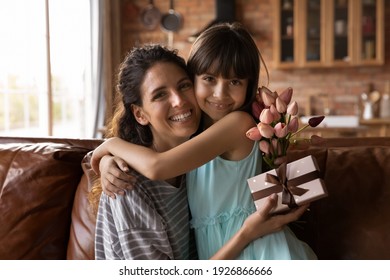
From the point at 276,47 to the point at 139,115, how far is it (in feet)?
14.1

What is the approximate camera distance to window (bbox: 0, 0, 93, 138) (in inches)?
162

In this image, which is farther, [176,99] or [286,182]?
[176,99]

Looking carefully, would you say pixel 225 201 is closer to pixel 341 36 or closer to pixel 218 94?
pixel 218 94

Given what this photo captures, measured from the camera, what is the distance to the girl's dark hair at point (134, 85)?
4.76ft

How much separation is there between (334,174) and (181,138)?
506mm

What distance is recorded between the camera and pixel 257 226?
133cm

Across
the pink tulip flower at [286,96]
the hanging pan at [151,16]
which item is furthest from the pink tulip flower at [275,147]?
the hanging pan at [151,16]

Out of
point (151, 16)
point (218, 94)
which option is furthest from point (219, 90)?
point (151, 16)

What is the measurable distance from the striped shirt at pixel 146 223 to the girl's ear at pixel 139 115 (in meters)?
0.15

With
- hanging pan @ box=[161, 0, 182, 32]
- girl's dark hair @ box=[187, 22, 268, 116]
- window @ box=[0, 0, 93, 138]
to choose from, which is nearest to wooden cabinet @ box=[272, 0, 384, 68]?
hanging pan @ box=[161, 0, 182, 32]

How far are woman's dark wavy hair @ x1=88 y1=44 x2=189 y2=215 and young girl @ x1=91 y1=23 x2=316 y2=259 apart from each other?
6 cm

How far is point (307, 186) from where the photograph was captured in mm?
1282

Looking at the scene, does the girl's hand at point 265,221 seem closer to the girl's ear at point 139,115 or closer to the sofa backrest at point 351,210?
the sofa backrest at point 351,210

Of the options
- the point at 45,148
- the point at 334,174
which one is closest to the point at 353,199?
the point at 334,174
